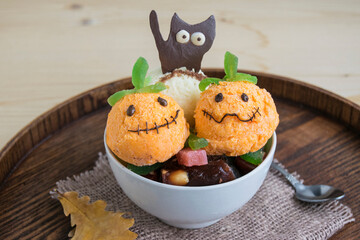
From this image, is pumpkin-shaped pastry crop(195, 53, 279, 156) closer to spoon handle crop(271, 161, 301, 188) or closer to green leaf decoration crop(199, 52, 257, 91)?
green leaf decoration crop(199, 52, 257, 91)

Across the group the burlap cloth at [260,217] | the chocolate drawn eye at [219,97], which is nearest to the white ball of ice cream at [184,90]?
the chocolate drawn eye at [219,97]

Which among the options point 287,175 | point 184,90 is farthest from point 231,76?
point 287,175

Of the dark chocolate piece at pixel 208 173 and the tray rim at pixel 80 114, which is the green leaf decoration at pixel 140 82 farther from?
the tray rim at pixel 80 114

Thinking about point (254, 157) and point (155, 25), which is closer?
point (254, 157)

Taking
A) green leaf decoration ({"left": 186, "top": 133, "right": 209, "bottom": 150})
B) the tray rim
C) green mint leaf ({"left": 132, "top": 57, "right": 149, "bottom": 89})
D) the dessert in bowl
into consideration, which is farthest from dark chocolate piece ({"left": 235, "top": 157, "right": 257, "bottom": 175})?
the tray rim

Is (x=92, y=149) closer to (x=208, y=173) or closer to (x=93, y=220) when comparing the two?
(x=93, y=220)

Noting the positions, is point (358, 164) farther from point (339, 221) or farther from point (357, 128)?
point (339, 221)
